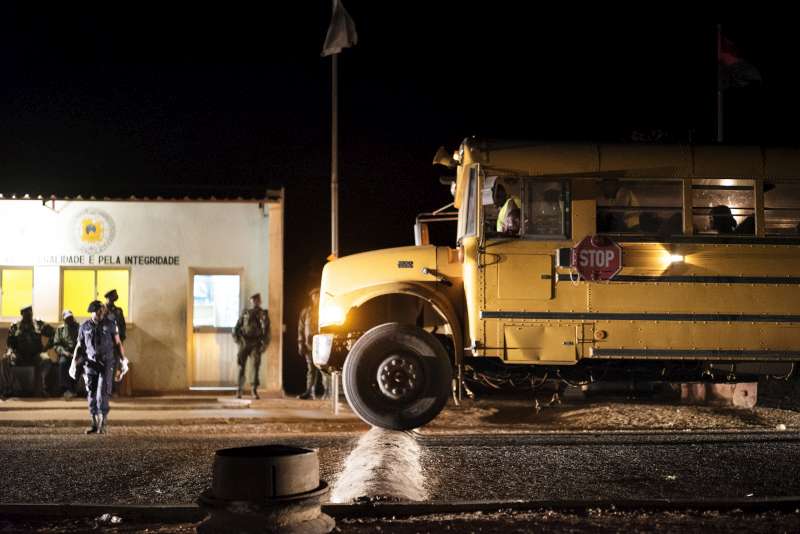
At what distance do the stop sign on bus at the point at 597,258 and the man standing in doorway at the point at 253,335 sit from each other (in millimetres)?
Result: 7868

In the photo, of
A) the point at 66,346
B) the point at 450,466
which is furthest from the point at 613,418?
the point at 66,346

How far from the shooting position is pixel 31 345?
17.1 meters

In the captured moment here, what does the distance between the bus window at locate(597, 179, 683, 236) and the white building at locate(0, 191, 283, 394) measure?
8.65 m

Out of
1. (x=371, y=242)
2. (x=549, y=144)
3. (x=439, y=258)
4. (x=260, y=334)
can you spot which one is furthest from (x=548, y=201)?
(x=371, y=242)

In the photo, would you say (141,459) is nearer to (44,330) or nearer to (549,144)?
(549,144)

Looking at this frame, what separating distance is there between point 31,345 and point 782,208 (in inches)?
500

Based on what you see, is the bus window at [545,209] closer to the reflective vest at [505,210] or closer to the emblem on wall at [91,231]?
the reflective vest at [505,210]

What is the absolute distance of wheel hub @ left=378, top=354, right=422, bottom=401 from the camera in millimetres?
10914

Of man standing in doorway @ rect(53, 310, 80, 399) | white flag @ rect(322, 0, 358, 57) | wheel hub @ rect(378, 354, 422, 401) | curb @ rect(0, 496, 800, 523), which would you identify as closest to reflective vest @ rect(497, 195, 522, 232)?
wheel hub @ rect(378, 354, 422, 401)

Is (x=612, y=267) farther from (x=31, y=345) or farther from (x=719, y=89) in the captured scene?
(x=31, y=345)

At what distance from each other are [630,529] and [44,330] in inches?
533

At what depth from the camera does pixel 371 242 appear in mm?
19719

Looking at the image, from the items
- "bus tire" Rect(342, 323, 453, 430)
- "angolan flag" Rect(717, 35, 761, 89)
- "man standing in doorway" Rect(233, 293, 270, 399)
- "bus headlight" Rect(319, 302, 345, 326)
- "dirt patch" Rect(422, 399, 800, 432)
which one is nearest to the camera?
"bus tire" Rect(342, 323, 453, 430)

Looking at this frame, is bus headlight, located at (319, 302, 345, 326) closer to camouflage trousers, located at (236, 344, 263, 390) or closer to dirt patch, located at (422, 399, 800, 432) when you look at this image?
dirt patch, located at (422, 399, 800, 432)
